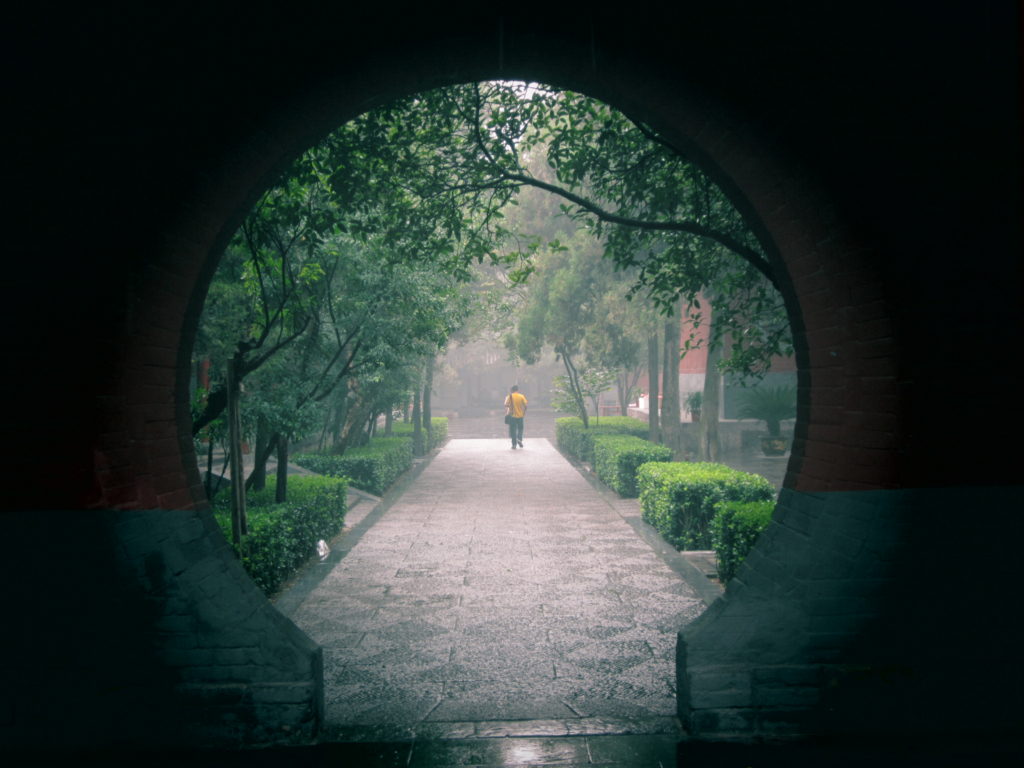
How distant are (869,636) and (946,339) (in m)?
1.44

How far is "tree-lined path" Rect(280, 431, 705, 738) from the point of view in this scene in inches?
146

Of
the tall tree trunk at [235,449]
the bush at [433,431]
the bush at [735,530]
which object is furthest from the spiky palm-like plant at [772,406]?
the tall tree trunk at [235,449]

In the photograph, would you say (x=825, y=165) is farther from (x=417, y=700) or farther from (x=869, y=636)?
(x=417, y=700)

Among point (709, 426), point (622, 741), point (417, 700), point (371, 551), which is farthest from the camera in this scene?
point (709, 426)

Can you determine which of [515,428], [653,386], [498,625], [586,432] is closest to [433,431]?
[515,428]

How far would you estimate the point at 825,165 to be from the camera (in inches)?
121

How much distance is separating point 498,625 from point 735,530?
2305 mm

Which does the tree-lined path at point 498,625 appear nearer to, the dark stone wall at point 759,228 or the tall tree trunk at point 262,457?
the dark stone wall at point 759,228

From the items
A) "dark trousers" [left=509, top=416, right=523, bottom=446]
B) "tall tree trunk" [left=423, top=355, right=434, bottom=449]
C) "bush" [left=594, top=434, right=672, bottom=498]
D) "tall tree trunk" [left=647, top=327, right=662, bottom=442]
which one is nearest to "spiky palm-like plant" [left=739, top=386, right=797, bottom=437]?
"tall tree trunk" [left=647, top=327, right=662, bottom=442]

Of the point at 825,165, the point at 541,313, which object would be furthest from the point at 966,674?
the point at 541,313

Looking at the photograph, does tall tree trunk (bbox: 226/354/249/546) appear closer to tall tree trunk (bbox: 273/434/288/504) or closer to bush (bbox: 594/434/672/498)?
tall tree trunk (bbox: 273/434/288/504)

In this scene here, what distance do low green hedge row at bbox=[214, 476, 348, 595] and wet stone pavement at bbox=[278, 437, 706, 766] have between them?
1.22 ft

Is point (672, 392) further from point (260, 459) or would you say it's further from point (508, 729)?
point (508, 729)

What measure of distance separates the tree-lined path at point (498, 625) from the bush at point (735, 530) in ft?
1.50
